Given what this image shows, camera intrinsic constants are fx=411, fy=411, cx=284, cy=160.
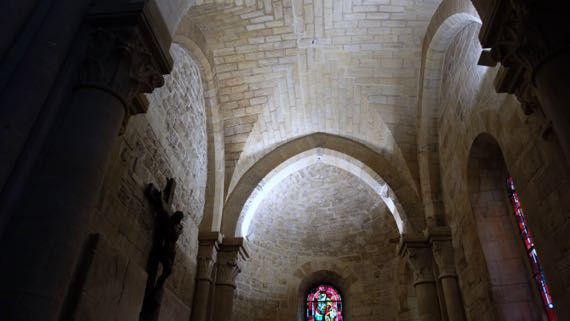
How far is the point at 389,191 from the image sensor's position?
26.6 ft

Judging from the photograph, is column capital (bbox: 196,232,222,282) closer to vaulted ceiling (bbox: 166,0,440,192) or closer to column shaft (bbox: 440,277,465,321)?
vaulted ceiling (bbox: 166,0,440,192)

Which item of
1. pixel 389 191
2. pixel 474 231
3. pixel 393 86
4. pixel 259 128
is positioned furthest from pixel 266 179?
pixel 474 231

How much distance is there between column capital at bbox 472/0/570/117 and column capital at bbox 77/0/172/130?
8.39ft

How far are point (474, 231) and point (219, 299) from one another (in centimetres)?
421

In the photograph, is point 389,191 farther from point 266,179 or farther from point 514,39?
point 514,39

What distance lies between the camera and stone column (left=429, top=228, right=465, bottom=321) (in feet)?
20.1

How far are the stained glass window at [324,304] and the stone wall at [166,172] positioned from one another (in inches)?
193

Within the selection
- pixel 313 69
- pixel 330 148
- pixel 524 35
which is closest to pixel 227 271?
pixel 330 148

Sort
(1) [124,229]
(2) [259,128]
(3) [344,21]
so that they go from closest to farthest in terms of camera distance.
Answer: (1) [124,229] < (3) [344,21] < (2) [259,128]

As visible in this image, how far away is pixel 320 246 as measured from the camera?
1117cm

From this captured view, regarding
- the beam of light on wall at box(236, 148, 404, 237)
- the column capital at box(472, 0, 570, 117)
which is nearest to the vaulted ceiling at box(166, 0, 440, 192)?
the beam of light on wall at box(236, 148, 404, 237)

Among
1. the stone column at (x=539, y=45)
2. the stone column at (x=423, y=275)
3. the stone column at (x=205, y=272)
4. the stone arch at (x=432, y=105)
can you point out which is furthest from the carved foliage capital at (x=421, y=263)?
the stone column at (x=539, y=45)

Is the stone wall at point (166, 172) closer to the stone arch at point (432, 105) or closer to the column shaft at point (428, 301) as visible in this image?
the column shaft at point (428, 301)

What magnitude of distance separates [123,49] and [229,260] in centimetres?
509
